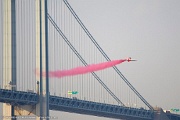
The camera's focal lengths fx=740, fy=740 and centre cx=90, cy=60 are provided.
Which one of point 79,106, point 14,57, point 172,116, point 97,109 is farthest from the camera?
point 172,116

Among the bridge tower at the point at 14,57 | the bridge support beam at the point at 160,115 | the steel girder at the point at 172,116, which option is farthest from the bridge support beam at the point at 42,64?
the steel girder at the point at 172,116

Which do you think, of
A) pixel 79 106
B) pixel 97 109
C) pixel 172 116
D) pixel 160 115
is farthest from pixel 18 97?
pixel 172 116

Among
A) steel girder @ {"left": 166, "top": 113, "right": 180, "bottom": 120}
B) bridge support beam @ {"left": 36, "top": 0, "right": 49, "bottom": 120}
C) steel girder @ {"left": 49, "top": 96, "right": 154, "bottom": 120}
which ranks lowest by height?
steel girder @ {"left": 166, "top": 113, "right": 180, "bottom": 120}

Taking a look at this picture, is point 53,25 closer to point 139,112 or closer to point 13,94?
point 13,94

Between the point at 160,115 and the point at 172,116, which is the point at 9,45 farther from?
the point at 172,116

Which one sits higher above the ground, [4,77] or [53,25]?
[53,25]

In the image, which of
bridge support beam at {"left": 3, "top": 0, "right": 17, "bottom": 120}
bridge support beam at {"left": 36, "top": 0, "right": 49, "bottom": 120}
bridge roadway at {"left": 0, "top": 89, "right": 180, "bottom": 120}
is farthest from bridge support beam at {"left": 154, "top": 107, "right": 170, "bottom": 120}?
bridge support beam at {"left": 3, "top": 0, "right": 17, "bottom": 120}

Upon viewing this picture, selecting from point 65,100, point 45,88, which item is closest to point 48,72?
point 45,88

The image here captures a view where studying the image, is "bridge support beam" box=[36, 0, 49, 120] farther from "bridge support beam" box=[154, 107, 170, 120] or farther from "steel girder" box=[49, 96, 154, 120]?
"bridge support beam" box=[154, 107, 170, 120]
